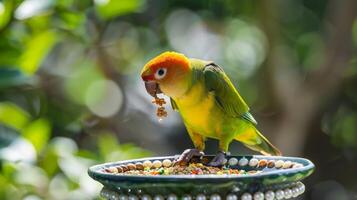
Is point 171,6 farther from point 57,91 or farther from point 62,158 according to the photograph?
point 62,158

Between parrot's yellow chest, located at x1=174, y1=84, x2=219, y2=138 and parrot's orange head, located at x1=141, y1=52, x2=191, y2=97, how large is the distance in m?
0.03

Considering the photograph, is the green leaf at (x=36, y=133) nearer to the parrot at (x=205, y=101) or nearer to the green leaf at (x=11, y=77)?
the green leaf at (x=11, y=77)

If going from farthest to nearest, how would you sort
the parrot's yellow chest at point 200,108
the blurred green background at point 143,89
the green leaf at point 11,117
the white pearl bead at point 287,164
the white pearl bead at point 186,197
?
the blurred green background at point 143,89 → the green leaf at point 11,117 → the parrot's yellow chest at point 200,108 → the white pearl bead at point 287,164 → the white pearl bead at point 186,197

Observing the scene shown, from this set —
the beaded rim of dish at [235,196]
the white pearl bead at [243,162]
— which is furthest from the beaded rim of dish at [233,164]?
the beaded rim of dish at [235,196]

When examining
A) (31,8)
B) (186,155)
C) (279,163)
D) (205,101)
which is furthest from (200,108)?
(31,8)

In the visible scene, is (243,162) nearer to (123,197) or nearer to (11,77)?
(123,197)

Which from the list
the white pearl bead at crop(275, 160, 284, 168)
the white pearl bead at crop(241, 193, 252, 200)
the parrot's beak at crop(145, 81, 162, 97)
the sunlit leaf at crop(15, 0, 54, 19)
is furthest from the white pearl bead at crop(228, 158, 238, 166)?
the sunlit leaf at crop(15, 0, 54, 19)

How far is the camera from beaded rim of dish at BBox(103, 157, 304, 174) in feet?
4.90

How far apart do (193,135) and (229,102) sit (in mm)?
147

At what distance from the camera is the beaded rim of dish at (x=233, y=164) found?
149 centimetres

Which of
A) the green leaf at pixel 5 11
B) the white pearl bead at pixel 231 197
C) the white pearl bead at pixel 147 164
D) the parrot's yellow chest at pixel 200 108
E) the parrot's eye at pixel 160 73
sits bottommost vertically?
the white pearl bead at pixel 231 197

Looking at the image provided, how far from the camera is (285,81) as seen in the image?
3809 millimetres

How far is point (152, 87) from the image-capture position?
5.24ft

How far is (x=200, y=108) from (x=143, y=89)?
2.17 metres
